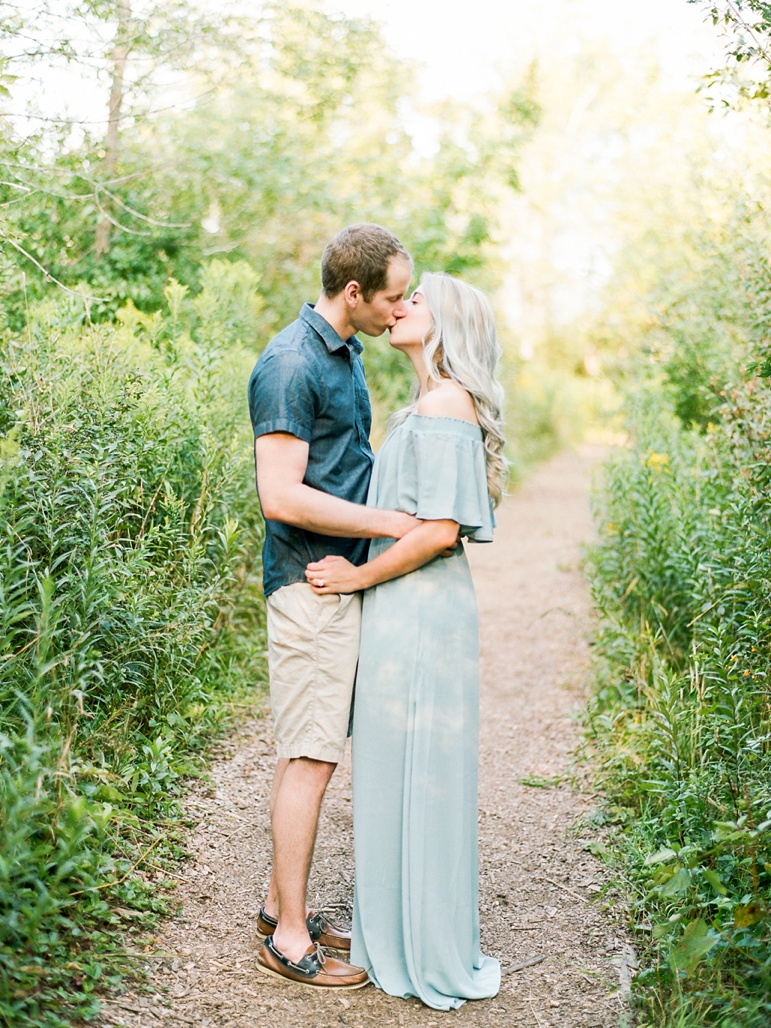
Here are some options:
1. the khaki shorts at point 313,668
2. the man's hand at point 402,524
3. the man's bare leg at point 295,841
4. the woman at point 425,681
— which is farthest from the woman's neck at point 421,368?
the man's bare leg at point 295,841

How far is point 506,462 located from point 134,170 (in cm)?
609

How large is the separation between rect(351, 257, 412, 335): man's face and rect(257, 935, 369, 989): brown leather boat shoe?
2052mm

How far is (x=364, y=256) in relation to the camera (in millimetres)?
3105

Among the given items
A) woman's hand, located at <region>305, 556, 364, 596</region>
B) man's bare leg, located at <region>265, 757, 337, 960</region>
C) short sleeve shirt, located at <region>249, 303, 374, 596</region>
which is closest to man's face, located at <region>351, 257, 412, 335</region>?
short sleeve shirt, located at <region>249, 303, 374, 596</region>

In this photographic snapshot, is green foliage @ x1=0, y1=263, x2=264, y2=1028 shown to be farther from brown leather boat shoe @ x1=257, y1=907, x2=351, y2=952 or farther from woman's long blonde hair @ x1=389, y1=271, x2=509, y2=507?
woman's long blonde hair @ x1=389, y1=271, x2=509, y2=507

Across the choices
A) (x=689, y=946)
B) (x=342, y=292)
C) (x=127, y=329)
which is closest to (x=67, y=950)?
(x=689, y=946)

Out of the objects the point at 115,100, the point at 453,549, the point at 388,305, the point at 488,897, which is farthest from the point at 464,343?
the point at 115,100

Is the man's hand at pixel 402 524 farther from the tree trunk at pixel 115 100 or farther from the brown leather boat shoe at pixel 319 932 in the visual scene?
the tree trunk at pixel 115 100

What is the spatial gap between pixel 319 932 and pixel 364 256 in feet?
7.62

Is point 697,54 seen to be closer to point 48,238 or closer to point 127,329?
point 127,329

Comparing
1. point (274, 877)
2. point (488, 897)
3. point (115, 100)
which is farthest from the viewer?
point (115, 100)

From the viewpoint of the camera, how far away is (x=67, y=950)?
9.50 ft

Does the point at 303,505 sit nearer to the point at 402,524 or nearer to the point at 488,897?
the point at 402,524

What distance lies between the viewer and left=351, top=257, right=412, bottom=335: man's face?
3.15m
